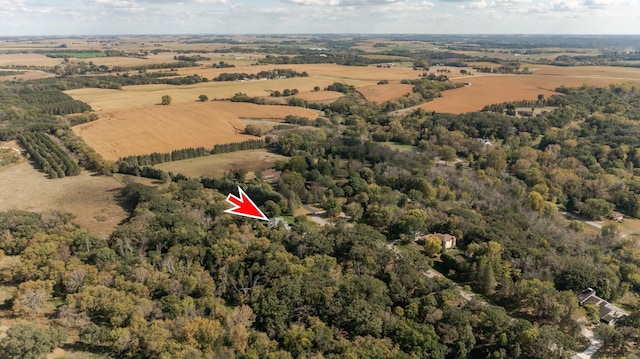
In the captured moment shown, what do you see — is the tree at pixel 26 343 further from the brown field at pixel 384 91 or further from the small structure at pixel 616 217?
the brown field at pixel 384 91

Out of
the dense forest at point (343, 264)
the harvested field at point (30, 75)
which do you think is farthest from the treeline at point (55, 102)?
the harvested field at point (30, 75)

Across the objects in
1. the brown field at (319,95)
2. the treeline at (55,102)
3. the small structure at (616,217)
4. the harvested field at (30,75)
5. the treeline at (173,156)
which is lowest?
the small structure at (616,217)

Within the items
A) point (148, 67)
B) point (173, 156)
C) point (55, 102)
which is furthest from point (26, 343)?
point (148, 67)

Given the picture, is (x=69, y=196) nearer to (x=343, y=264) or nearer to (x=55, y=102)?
(x=343, y=264)

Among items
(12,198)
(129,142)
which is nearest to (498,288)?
(12,198)

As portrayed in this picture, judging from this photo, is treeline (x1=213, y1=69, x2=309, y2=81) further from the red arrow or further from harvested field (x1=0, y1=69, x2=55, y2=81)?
the red arrow

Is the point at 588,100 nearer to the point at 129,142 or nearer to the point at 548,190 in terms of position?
the point at 548,190

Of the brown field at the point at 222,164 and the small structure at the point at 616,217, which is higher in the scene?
the brown field at the point at 222,164

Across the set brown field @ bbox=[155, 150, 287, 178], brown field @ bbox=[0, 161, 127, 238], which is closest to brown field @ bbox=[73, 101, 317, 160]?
brown field @ bbox=[155, 150, 287, 178]
